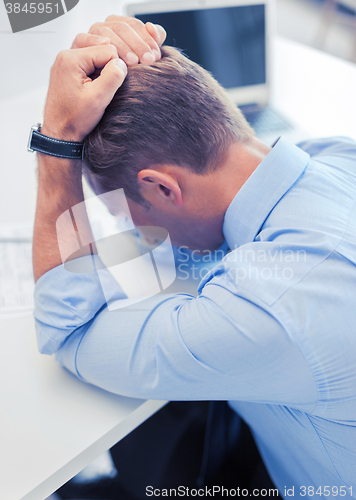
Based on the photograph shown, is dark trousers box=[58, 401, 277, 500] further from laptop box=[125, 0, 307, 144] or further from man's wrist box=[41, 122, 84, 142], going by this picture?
laptop box=[125, 0, 307, 144]

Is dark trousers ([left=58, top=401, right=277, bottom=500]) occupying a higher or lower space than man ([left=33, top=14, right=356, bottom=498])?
lower

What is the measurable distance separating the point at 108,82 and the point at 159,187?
0.18 metres

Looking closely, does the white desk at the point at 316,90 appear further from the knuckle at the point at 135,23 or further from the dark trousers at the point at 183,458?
the dark trousers at the point at 183,458

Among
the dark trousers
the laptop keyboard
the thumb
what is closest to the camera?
the thumb

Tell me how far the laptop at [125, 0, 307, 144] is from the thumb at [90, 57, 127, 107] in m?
0.63

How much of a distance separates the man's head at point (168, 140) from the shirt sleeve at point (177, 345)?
0.17 m

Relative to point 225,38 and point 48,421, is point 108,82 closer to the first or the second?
point 48,421

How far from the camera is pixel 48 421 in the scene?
505 millimetres

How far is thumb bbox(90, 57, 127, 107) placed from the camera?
0.53 metres

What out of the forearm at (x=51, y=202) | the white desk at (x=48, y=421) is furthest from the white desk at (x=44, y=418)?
the forearm at (x=51, y=202)

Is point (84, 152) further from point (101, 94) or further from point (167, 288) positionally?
point (167, 288)

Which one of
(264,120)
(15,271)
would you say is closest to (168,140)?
(15,271)

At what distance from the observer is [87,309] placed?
0.54 m

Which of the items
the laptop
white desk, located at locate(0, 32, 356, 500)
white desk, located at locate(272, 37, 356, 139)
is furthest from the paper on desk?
white desk, located at locate(272, 37, 356, 139)
